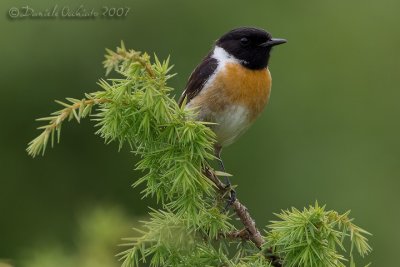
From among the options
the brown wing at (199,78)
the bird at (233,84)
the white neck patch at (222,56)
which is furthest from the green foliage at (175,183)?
the white neck patch at (222,56)

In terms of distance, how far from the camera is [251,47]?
4.47 meters

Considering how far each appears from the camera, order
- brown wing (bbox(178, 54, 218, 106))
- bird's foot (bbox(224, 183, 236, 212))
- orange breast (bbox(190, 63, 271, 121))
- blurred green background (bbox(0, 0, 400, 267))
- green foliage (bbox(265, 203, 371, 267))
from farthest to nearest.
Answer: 1. blurred green background (bbox(0, 0, 400, 267))
2. brown wing (bbox(178, 54, 218, 106))
3. orange breast (bbox(190, 63, 271, 121))
4. bird's foot (bbox(224, 183, 236, 212))
5. green foliage (bbox(265, 203, 371, 267))

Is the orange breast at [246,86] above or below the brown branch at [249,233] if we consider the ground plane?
below

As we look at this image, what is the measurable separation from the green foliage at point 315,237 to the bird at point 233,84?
167cm

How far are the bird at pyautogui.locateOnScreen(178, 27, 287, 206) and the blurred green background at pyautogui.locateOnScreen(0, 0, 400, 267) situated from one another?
3.68 ft

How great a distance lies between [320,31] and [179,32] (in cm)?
138

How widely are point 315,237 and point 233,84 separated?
76.7 inches

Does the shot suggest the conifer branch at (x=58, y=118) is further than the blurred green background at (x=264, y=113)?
No

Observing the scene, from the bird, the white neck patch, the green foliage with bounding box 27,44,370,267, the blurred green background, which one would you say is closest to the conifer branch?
the green foliage with bounding box 27,44,370,267

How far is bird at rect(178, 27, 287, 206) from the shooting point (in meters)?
4.16

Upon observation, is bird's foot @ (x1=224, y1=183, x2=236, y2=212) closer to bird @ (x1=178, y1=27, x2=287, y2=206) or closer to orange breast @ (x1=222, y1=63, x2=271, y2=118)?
bird @ (x1=178, y1=27, x2=287, y2=206)

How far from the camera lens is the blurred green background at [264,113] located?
5.34 m

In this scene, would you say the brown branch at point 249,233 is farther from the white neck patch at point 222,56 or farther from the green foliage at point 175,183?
the white neck patch at point 222,56

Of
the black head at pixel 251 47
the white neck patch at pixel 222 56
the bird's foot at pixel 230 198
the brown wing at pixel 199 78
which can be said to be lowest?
the brown wing at pixel 199 78
